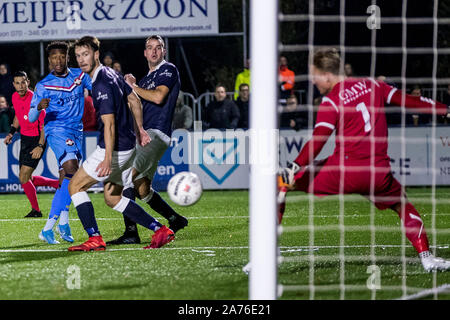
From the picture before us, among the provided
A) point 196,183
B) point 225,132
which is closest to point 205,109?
point 225,132

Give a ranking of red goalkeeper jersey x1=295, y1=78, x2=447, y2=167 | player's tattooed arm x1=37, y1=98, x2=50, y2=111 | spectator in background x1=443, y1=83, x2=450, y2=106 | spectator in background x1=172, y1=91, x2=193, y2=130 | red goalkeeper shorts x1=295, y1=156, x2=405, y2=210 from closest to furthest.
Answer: red goalkeeper jersey x1=295, y1=78, x2=447, y2=167, red goalkeeper shorts x1=295, y1=156, x2=405, y2=210, player's tattooed arm x1=37, y1=98, x2=50, y2=111, spectator in background x1=172, y1=91, x2=193, y2=130, spectator in background x1=443, y1=83, x2=450, y2=106

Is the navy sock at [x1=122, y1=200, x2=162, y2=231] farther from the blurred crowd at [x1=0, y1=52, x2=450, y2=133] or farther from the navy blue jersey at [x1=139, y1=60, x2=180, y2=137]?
the blurred crowd at [x1=0, y1=52, x2=450, y2=133]

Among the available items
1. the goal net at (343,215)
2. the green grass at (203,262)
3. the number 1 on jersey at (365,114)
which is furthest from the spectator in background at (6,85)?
the number 1 on jersey at (365,114)

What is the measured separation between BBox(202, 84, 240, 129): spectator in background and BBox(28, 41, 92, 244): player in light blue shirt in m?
6.67

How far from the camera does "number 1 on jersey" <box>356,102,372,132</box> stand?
258 inches

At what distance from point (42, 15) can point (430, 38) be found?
35.7 ft

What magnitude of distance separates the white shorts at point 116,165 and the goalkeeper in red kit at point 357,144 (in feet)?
6.09

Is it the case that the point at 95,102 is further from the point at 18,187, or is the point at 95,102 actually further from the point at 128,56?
the point at 128,56

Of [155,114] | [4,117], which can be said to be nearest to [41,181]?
[155,114]

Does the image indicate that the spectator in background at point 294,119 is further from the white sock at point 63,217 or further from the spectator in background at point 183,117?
the white sock at point 63,217

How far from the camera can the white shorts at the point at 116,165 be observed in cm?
770

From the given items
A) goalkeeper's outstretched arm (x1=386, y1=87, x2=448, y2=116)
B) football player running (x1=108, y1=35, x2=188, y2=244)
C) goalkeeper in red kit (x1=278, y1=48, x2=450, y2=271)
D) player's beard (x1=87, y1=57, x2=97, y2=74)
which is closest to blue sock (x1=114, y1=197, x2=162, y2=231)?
football player running (x1=108, y1=35, x2=188, y2=244)

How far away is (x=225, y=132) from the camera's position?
48.5 feet

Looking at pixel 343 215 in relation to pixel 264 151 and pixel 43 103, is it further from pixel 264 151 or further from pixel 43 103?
pixel 264 151
